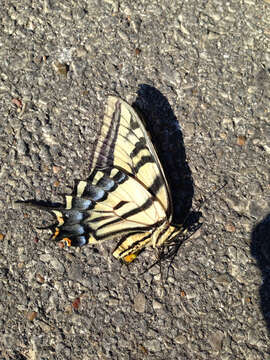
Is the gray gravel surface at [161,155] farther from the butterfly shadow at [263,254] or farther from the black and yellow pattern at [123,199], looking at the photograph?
the black and yellow pattern at [123,199]

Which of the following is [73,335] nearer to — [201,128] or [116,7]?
[201,128]

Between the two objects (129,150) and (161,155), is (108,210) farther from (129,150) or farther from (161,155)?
(161,155)

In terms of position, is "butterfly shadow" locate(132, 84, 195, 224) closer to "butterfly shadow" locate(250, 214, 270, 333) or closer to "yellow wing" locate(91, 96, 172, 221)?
"yellow wing" locate(91, 96, 172, 221)

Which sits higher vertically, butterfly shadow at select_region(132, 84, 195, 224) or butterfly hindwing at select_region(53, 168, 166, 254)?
butterfly shadow at select_region(132, 84, 195, 224)

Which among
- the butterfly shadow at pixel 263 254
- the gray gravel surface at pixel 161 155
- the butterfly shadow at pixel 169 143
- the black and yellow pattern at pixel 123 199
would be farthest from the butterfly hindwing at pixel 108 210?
the butterfly shadow at pixel 263 254

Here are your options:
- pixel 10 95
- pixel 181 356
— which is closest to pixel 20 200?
pixel 10 95

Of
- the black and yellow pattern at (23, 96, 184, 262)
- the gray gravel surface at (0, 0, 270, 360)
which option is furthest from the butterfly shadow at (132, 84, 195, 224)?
the black and yellow pattern at (23, 96, 184, 262)

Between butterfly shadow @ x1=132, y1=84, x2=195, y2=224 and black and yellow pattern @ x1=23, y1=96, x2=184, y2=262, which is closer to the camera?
black and yellow pattern @ x1=23, y1=96, x2=184, y2=262
